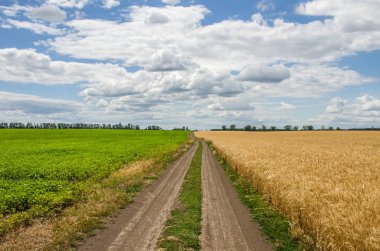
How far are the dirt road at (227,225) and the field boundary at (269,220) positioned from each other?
32cm

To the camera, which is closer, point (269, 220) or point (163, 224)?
point (163, 224)

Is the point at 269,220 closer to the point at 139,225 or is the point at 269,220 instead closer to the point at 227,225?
the point at 227,225

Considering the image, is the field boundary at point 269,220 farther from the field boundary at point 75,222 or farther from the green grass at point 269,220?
the field boundary at point 75,222

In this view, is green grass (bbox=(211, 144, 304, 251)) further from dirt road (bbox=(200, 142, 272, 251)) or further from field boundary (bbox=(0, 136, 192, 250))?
field boundary (bbox=(0, 136, 192, 250))

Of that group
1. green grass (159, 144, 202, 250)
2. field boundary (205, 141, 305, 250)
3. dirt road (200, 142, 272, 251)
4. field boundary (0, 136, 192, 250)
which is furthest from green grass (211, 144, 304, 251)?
field boundary (0, 136, 192, 250)

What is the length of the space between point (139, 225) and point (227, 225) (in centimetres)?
337

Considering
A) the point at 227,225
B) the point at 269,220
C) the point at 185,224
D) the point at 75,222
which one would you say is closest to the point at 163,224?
the point at 185,224

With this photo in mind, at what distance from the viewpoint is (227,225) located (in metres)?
13.4

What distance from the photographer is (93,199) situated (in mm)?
17453

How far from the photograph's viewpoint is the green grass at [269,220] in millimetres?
11389

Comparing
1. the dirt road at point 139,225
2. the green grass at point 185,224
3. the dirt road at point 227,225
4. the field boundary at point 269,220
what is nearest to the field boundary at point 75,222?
the dirt road at point 139,225

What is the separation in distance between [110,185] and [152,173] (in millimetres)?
6819

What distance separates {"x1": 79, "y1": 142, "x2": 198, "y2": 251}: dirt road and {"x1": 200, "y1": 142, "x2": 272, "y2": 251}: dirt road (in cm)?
170

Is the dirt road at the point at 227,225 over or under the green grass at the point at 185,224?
under
